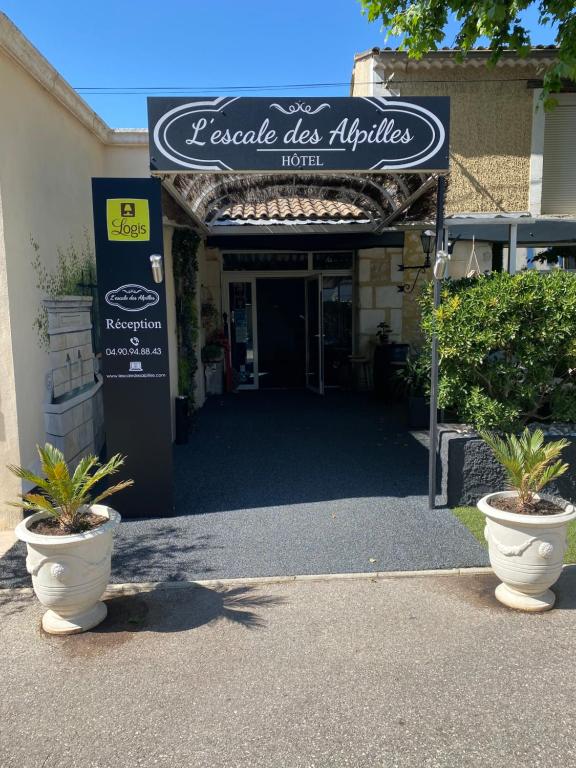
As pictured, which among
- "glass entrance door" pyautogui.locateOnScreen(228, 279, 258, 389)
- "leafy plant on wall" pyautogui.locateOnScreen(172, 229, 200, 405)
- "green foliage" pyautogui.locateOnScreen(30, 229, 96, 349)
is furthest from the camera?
"glass entrance door" pyautogui.locateOnScreen(228, 279, 258, 389)

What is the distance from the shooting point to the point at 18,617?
3738 millimetres

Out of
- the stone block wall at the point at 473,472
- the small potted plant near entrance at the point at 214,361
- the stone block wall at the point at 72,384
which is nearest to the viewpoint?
the stone block wall at the point at 473,472

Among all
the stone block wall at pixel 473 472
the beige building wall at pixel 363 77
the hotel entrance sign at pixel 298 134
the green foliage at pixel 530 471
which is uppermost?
the beige building wall at pixel 363 77

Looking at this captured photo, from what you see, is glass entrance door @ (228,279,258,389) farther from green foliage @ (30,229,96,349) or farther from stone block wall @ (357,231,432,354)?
green foliage @ (30,229,96,349)

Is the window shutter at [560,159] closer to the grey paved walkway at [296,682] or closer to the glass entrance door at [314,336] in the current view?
the glass entrance door at [314,336]

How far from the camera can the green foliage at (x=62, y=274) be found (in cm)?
546

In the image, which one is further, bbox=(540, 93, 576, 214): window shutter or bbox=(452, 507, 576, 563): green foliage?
bbox=(540, 93, 576, 214): window shutter

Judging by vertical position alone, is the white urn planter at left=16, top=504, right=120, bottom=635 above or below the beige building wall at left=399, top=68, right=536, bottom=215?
below

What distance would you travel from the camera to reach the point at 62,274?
614cm

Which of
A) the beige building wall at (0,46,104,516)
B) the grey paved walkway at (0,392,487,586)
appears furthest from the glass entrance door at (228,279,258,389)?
the beige building wall at (0,46,104,516)

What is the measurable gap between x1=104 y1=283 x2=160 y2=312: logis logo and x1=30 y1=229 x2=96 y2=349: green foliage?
3.05 feet

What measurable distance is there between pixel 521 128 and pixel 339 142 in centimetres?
649

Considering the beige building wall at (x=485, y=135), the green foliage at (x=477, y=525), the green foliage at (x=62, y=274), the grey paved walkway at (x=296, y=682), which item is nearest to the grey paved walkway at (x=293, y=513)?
the green foliage at (x=477, y=525)

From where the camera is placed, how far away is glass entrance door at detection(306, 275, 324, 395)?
10797 mm
